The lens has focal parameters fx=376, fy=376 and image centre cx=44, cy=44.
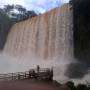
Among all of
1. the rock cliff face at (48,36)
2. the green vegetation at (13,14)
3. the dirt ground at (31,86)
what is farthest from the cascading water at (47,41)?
the green vegetation at (13,14)

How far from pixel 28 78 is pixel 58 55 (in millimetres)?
8676

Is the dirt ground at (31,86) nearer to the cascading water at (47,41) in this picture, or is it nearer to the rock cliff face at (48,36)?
the cascading water at (47,41)

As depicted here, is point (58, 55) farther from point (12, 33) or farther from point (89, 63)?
point (12, 33)

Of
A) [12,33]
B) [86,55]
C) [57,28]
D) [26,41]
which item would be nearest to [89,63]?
[86,55]

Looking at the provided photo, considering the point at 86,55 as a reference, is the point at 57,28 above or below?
above

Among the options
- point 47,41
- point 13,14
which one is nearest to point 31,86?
point 47,41

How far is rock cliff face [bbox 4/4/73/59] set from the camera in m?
44.3

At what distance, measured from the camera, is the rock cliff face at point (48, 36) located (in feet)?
145

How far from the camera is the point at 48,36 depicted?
4781 cm

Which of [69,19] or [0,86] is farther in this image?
[69,19]

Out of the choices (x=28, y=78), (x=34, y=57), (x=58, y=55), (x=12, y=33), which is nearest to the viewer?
(x=28, y=78)

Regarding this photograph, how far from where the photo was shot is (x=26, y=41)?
2144 inches

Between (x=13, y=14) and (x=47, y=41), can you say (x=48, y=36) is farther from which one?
(x=13, y=14)

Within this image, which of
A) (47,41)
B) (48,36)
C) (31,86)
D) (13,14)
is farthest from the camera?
(13,14)
